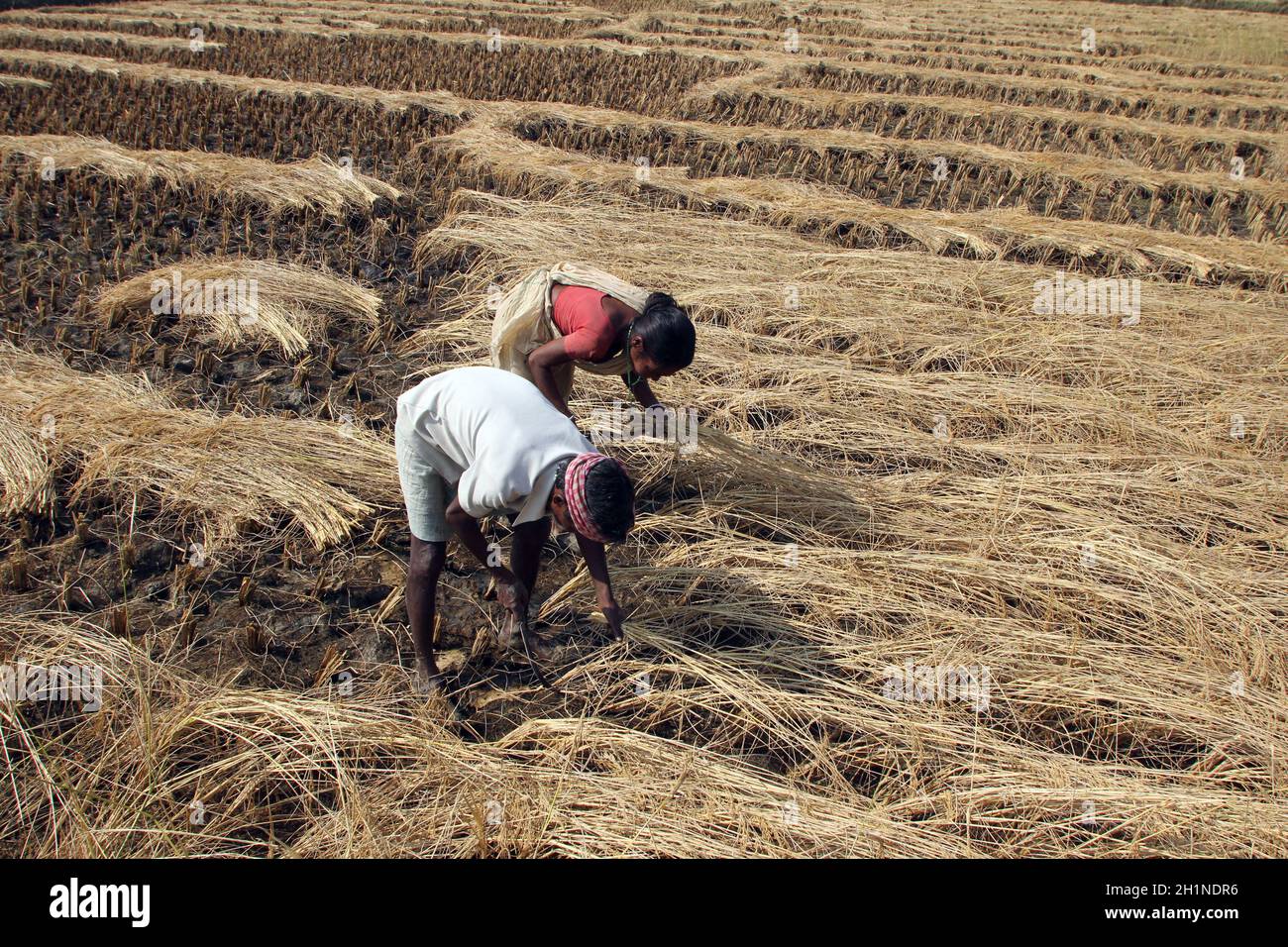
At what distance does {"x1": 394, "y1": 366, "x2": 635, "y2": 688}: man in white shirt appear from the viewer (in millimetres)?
2055

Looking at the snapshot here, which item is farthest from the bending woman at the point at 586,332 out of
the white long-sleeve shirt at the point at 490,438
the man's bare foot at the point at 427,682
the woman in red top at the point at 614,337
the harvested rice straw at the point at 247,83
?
the harvested rice straw at the point at 247,83

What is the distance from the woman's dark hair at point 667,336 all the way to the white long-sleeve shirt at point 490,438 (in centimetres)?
44

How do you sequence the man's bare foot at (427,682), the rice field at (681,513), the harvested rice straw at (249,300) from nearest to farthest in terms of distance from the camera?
1. the rice field at (681,513)
2. the man's bare foot at (427,682)
3. the harvested rice straw at (249,300)

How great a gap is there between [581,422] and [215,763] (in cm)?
193

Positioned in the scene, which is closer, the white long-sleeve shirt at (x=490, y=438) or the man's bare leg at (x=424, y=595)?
the white long-sleeve shirt at (x=490, y=438)

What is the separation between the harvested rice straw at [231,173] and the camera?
6.03 meters

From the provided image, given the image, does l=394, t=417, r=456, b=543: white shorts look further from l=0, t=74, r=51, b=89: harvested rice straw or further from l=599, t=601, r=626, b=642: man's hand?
l=0, t=74, r=51, b=89: harvested rice straw

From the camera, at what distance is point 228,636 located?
265 centimetres

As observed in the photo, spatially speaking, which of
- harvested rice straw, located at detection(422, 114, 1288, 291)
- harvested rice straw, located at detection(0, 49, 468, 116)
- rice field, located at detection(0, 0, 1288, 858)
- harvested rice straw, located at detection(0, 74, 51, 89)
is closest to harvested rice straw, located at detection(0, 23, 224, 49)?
harvested rice straw, located at detection(0, 49, 468, 116)

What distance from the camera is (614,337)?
8.98 feet

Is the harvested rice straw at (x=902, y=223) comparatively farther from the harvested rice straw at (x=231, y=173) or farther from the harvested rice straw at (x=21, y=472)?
the harvested rice straw at (x=21, y=472)

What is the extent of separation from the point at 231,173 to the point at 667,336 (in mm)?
5005

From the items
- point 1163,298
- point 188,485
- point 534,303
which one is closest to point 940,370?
point 1163,298

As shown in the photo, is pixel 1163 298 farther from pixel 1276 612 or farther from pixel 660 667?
pixel 660 667
